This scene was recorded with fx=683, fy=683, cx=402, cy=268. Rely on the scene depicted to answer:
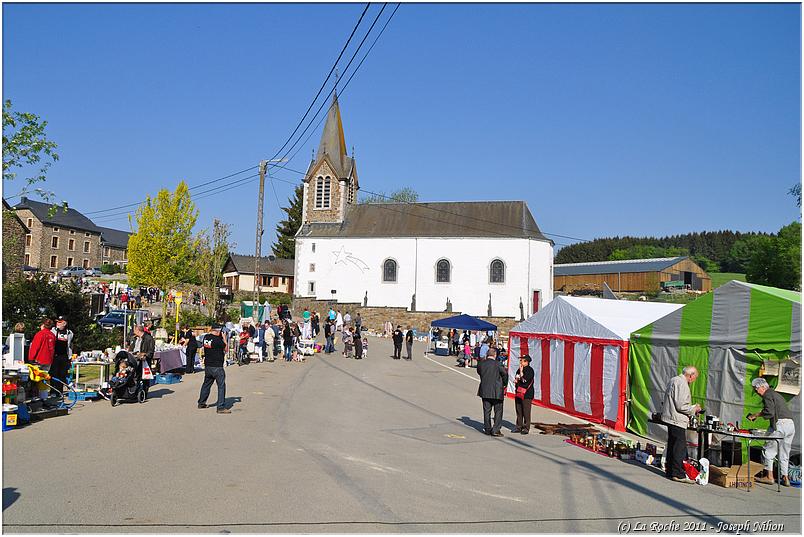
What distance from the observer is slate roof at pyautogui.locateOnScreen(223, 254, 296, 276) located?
7394 centimetres

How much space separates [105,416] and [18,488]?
17.5ft

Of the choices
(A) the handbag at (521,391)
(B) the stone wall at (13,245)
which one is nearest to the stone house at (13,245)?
(B) the stone wall at (13,245)

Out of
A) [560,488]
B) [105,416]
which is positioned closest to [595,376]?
[560,488]

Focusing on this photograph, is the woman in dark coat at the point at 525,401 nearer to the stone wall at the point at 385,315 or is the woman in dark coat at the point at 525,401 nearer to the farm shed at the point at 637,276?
the stone wall at the point at 385,315

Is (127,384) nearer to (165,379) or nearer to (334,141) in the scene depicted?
(165,379)

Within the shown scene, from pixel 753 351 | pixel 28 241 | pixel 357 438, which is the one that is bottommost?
pixel 357 438

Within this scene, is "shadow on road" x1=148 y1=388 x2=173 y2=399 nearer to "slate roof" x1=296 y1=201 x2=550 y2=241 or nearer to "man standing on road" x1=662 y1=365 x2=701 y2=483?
"man standing on road" x1=662 y1=365 x2=701 y2=483

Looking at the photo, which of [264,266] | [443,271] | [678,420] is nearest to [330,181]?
[443,271]

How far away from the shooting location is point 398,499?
23.6ft

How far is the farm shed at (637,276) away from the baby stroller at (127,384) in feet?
230

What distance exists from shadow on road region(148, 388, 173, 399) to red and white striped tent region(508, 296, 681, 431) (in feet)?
30.6

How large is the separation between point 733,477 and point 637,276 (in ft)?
245

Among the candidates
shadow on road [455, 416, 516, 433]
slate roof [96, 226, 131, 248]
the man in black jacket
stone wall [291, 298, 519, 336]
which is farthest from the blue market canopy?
slate roof [96, 226, 131, 248]

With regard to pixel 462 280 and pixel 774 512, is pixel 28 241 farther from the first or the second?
pixel 774 512
